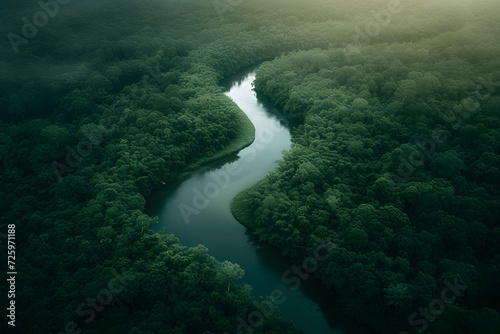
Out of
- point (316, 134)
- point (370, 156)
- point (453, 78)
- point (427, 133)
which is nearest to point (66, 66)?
point (316, 134)

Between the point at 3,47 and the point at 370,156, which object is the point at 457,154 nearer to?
the point at 370,156

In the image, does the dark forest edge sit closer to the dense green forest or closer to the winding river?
the dense green forest

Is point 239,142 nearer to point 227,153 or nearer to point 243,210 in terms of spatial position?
point 227,153

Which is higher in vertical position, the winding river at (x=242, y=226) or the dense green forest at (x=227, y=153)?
the dense green forest at (x=227, y=153)

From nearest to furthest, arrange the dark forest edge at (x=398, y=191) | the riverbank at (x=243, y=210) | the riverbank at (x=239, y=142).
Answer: the dark forest edge at (x=398, y=191)
the riverbank at (x=243, y=210)
the riverbank at (x=239, y=142)

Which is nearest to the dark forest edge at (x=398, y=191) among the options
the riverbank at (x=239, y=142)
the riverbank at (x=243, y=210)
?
the riverbank at (x=243, y=210)

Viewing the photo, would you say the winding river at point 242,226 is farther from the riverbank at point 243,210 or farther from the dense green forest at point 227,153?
the dense green forest at point 227,153

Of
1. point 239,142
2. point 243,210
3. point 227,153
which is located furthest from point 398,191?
point 239,142
